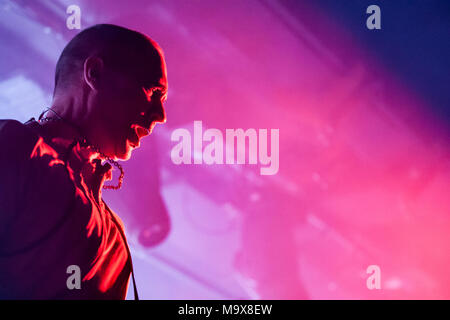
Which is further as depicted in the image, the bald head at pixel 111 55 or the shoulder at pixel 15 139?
the bald head at pixel 111 55

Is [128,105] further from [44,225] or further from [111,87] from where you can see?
[44,225]

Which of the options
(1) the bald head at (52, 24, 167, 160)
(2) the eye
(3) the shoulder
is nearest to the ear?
(1) the bald head at (52, 24, 167, 160)

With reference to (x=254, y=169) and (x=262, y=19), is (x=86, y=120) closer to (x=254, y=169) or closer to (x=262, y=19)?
(x=254, y=169)

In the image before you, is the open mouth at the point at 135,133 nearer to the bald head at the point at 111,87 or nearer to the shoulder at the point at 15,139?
the bald head at the point at 111,87

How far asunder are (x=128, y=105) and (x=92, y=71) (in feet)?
0.42

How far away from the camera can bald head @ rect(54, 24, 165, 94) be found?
101cm

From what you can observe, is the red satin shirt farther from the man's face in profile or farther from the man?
the man's face in profile

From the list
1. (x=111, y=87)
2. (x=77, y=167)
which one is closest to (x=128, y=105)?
(x=111, y=87)

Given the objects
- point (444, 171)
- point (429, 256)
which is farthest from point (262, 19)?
point (429, 256)

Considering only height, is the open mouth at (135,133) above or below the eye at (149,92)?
below

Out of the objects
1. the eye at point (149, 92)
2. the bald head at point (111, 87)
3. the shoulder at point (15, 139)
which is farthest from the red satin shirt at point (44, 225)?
the eye at point (149, 92)

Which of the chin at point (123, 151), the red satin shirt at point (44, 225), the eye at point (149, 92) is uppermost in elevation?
the eye at point (149, 92)

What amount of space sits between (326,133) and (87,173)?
144 centimetres

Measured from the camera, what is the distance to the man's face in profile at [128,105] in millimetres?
1001
